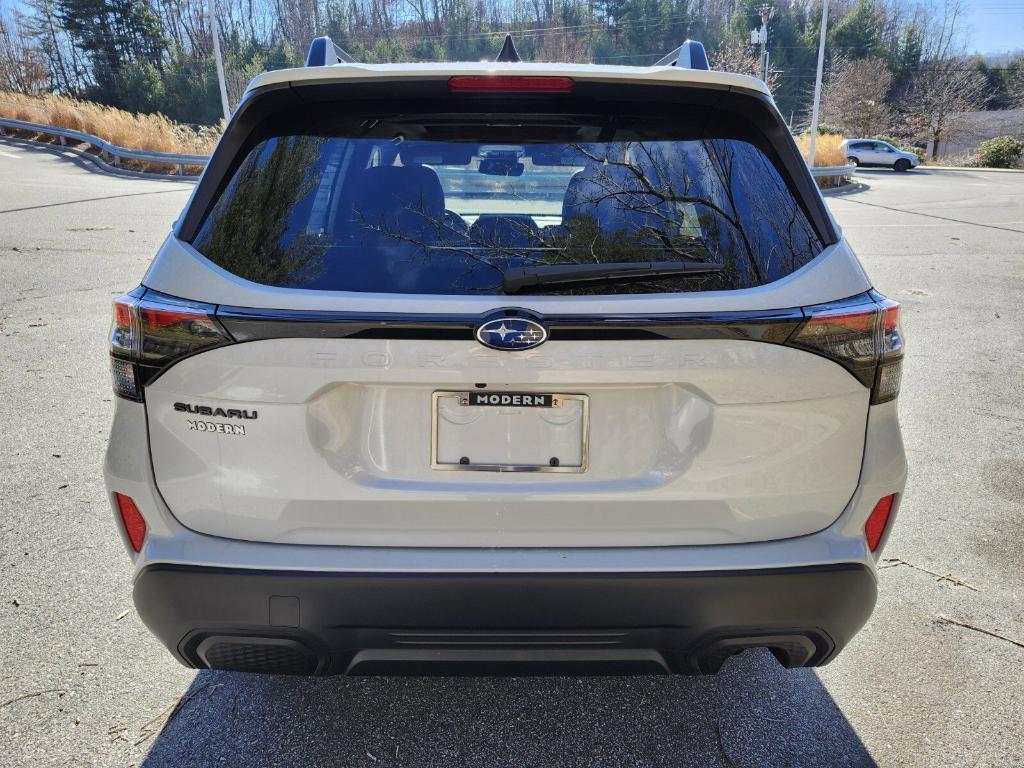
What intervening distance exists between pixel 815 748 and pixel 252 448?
185 centimetres

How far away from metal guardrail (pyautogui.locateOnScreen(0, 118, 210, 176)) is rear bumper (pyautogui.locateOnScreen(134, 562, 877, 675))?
71.3ft

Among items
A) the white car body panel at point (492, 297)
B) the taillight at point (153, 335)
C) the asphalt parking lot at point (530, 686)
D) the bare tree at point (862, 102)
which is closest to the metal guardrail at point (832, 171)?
the asphalt parking lot at point (530, 686)

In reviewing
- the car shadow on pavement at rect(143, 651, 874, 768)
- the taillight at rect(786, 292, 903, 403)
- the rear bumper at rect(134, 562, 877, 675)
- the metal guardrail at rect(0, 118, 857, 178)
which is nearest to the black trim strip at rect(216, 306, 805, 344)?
the taillight at rect(786, 292, 903, 403)

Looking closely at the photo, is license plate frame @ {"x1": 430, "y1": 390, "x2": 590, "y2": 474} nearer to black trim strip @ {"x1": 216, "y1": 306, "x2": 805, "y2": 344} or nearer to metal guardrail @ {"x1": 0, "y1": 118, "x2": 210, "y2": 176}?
black trim strip @ {"x1": 216, "y1": 306, "x2": 805, "y2": 344}

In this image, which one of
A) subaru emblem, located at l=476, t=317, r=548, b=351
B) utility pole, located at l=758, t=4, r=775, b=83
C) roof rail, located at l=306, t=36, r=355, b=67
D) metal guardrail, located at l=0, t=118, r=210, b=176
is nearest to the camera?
subaru emblem, located at l=476, t=317, r=548, b=351

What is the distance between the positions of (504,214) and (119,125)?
27507mm

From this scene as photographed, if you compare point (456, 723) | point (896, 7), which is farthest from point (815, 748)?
point (896, 7)

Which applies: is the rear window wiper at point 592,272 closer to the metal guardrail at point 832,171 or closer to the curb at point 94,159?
the curb at point 94,159

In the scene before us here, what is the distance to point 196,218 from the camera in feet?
6.69

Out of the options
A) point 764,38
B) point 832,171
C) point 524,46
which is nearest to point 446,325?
point 832,171

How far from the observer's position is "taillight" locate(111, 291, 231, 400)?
1.87 m

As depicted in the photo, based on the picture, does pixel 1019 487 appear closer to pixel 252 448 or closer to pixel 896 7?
pixel 252 448

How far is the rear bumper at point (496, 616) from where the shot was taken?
6.17 ft

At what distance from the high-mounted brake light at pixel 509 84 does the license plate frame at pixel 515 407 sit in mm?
802
